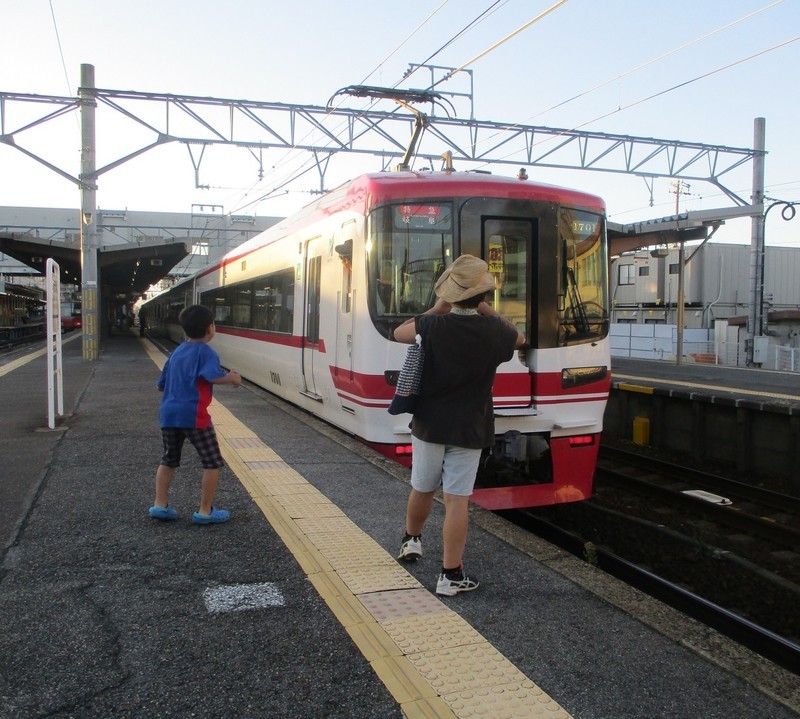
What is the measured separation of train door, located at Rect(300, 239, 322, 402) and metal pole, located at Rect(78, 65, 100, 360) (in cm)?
998

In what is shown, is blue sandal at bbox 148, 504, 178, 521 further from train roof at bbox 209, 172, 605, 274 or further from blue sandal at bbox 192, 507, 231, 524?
train roof at bbox 209, 172, 605, 274

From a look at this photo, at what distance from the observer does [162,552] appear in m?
4.09

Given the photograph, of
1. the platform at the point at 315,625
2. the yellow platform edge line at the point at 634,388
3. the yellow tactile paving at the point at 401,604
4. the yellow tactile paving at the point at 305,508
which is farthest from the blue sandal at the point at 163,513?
the yellow platform edge line at the point at 634,388

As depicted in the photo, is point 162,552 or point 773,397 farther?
point 773,397

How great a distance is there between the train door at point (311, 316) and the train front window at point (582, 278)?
273 centimetres

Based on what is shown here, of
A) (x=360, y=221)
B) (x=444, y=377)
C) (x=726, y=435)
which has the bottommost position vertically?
(x=726, y=435)

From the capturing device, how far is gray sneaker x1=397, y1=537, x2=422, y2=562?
3955mm

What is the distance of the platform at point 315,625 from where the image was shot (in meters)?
2.65

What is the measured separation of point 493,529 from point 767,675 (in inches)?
79.2

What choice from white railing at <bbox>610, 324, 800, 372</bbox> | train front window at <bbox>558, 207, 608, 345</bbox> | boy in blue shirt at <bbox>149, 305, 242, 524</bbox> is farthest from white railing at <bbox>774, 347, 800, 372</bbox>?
boy in blue shirt at <bbox>149, 305, 242, 524</bbox>

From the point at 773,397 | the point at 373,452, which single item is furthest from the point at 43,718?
the point at 773,397

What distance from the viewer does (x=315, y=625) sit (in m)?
3.20

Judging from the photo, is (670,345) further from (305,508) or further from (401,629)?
(401,629)

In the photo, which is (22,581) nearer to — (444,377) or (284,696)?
(284,696)
